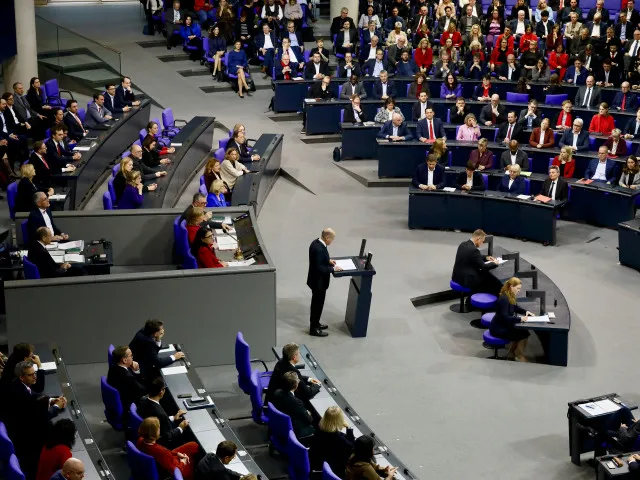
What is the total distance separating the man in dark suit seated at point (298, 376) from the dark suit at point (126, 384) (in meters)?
1.27

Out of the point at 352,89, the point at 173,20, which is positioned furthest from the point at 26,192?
the point at 173,20

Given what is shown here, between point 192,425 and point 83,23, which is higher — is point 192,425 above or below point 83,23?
below

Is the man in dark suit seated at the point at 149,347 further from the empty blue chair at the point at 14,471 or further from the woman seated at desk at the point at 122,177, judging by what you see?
the woman seated at desk at the point at 122,177

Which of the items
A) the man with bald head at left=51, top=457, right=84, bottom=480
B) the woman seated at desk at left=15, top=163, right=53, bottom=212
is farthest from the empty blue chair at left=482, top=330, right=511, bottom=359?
the woman seated at desk at left=15, top=163, right=53, bottom=212

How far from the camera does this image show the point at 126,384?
10672 millimetres

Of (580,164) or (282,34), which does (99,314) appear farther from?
(282,34)

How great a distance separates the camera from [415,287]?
15.1 metres

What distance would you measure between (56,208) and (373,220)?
5.16 m

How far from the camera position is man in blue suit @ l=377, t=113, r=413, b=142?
19.4 m

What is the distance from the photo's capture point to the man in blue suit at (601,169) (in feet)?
57.6

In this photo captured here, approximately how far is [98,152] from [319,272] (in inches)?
260

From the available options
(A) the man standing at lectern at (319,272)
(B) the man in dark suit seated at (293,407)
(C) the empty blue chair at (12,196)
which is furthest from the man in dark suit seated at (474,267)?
(C) the empty blue chair at (12,196)

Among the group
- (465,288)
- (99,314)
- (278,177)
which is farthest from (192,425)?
(278,177)

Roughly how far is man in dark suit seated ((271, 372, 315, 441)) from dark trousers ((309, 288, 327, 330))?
2964mm
